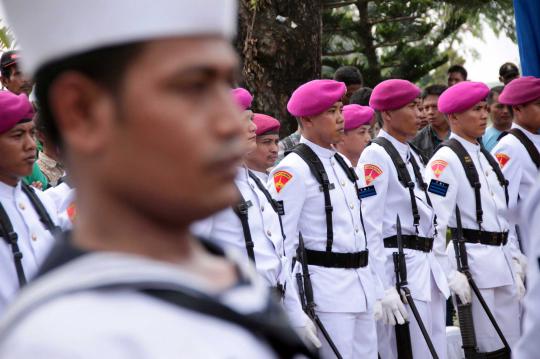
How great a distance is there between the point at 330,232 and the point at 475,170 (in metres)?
1.59

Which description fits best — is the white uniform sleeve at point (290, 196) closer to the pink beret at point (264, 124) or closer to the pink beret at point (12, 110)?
the pink beret at point (264, 124)

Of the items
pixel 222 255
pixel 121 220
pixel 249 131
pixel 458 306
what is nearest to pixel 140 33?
pixel 121 220

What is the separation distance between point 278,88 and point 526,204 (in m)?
6.21

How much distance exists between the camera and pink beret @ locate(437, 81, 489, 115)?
24.4 ft

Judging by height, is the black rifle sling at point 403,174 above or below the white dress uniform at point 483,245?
above

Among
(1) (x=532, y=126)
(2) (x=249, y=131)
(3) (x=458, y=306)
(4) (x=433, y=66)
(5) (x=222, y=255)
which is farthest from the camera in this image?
(4) (x=433, y=66)

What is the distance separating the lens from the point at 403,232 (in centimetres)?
692

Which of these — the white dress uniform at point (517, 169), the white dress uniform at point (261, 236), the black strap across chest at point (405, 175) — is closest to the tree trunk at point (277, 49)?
the black strap across chest at point (405, 175)

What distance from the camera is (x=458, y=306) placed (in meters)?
7.06

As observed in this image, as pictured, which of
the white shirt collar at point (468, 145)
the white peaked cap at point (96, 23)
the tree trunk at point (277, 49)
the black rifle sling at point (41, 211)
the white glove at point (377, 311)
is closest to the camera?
the white peaked cap at point (96, 23)

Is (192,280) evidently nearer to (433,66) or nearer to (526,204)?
(526,204)

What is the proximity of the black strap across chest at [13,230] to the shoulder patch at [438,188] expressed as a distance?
3166 millimetres

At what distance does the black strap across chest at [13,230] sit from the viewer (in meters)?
4.39

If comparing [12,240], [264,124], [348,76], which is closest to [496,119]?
[348,76]
